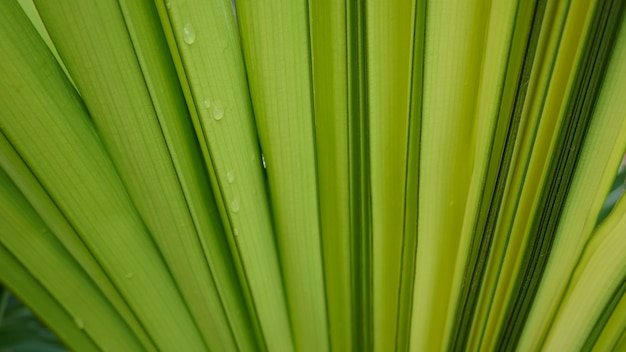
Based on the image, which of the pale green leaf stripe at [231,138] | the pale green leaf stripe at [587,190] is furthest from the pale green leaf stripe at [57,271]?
the pale green leaf stripe at [587,190]

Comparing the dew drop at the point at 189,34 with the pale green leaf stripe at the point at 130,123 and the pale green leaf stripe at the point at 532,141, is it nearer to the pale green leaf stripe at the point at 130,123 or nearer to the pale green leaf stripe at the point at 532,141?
the pale green leaf stripe at the point at 130,123

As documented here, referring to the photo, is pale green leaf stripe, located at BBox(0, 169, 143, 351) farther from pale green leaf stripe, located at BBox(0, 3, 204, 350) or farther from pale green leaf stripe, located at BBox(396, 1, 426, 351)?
pale green leaf stripe, located at BBox(396, 1, 426, 351)

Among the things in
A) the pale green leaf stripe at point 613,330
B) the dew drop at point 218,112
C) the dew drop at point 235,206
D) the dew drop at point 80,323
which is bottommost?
the pale green leaf stripe at point 613,330

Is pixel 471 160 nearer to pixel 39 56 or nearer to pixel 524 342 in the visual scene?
pixel 524 342

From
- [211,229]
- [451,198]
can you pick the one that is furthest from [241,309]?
[451,198]

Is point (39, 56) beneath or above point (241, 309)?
above

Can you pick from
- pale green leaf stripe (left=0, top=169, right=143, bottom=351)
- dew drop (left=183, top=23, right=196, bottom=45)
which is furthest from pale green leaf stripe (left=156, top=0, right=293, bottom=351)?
pale green leaf stripe (left=0, top=169, right=143, bottom=351)
